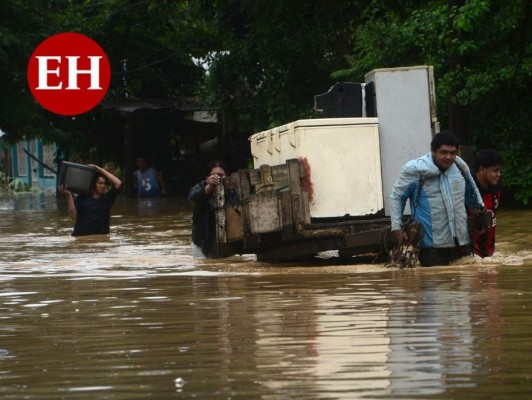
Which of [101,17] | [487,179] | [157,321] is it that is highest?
[101,17]

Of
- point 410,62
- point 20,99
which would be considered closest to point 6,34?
point 20,99

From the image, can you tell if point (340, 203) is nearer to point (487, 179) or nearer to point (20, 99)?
point (487, 179)

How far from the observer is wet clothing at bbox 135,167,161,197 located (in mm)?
38188

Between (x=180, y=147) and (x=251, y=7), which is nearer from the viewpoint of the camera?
(x=251, y=7)

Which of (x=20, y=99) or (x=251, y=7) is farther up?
(x=20, y=99)

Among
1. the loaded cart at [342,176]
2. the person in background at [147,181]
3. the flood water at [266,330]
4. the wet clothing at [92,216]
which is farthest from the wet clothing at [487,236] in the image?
the person in background at [147,181]

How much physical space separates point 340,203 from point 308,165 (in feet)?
1.62

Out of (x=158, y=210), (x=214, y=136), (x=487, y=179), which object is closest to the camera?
(x=487, y=179)

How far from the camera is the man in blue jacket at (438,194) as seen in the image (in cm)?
1188

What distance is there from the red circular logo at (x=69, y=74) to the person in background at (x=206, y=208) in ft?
60.9

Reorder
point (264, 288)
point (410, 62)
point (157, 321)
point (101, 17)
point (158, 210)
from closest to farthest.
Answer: point (157, 321)
point (264, 288)
point (410, 62)
point (158, 210)
point (101, 17)

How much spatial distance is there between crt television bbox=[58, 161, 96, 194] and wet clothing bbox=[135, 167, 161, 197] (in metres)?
19.2

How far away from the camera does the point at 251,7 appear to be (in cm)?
603

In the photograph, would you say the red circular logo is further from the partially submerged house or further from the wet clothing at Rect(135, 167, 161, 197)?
the partially submerged house
